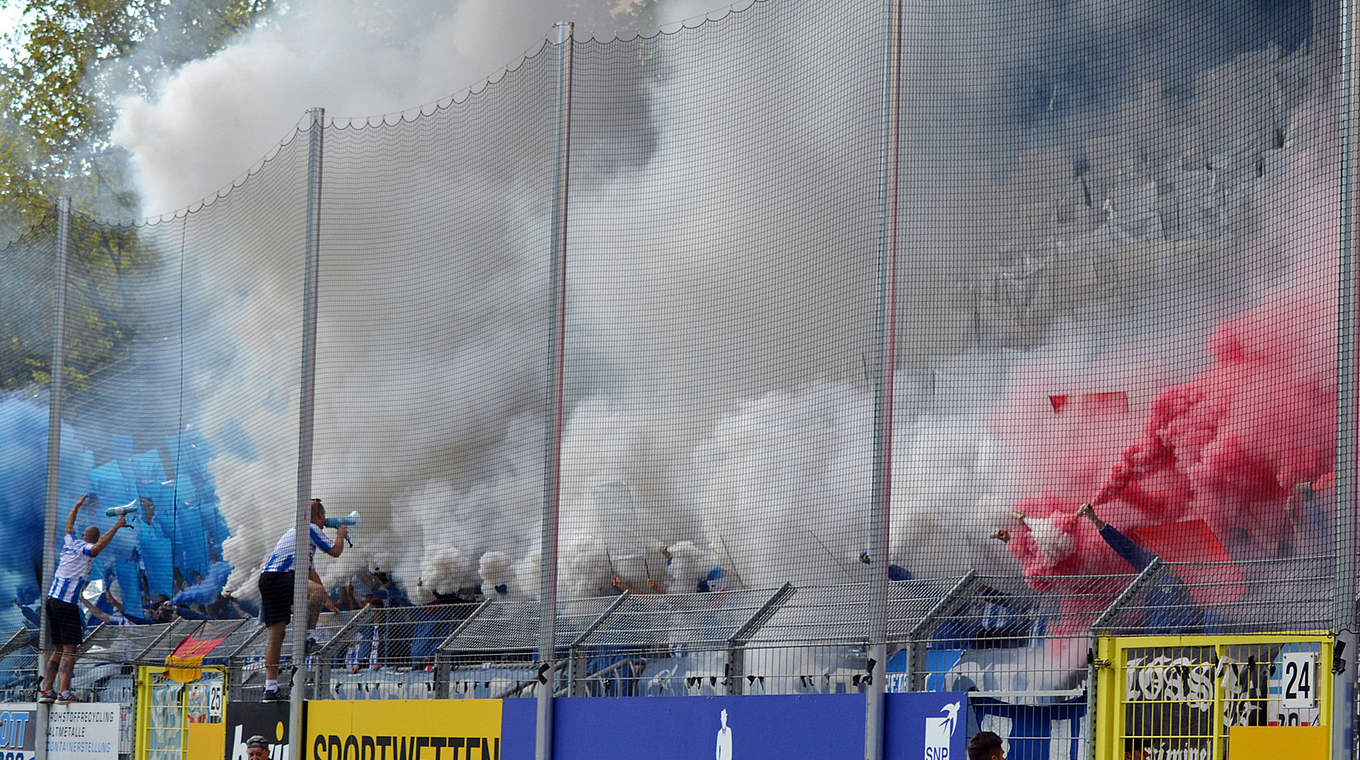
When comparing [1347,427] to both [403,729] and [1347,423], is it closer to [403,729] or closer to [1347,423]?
[1347,423]

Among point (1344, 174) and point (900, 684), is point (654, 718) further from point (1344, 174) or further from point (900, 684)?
point (1344, 174)

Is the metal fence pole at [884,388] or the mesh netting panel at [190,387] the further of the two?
the mesh netting panel at [190,387]

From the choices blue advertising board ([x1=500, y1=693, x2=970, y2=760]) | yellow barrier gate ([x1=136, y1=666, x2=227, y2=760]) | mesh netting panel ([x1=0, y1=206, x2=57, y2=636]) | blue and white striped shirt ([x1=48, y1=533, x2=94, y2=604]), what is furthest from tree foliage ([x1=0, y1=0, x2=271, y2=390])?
blue advertising board ([x1=500, y1=693, x2=970, y2=760])

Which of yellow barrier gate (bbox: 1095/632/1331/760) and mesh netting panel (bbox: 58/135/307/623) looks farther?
mesh netting panel (bbox: 58/135/307/623)

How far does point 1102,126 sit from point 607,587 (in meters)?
3.40

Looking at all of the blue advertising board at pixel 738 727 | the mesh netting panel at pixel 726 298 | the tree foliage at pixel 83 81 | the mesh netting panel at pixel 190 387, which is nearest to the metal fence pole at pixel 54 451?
the mesh netting panel at pixel 190 387

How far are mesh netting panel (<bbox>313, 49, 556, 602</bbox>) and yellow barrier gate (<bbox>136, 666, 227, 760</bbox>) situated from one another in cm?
92

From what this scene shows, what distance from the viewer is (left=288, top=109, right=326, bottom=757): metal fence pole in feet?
26.5

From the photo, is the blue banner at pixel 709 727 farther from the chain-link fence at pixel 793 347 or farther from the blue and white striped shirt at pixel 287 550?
the blue and white striped shirt at pixel 287 550

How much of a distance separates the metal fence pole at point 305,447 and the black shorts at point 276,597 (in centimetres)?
16

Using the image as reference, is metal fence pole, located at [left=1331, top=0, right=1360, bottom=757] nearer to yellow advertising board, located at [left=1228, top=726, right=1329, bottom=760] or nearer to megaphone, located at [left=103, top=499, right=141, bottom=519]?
yellow advertising board, located at [left=1228, top=726, right=1329, bottom=760]

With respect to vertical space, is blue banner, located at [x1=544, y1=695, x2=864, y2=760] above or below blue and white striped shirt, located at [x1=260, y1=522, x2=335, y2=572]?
below

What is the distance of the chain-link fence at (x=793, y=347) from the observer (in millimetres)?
7117

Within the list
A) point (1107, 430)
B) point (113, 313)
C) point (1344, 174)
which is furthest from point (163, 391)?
point (1344, 174)
